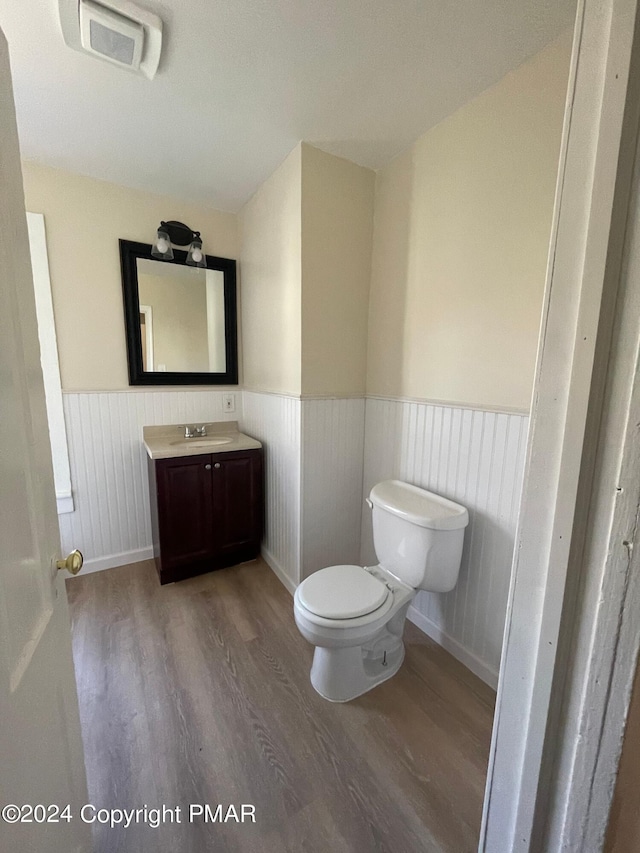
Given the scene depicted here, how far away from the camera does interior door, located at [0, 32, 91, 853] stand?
51cm

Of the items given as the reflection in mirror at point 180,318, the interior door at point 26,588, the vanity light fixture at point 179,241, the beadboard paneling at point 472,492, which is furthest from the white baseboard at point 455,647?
the vanity light fixture at point 179,241

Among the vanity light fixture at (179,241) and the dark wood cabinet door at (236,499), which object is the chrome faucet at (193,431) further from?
the vanity light fixture at (179,241)

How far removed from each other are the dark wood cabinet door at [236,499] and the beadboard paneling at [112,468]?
21.7 inches

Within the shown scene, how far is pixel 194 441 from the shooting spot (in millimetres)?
2367

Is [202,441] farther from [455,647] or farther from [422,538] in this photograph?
[455,647]

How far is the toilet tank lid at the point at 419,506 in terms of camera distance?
4.59 feet

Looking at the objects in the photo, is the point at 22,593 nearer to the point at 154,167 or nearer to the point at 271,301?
the point at 271,301

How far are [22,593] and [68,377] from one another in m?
1.87

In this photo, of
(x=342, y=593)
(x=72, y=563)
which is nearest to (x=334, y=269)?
(x=342, y=593)

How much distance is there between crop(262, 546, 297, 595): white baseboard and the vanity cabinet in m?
0.12

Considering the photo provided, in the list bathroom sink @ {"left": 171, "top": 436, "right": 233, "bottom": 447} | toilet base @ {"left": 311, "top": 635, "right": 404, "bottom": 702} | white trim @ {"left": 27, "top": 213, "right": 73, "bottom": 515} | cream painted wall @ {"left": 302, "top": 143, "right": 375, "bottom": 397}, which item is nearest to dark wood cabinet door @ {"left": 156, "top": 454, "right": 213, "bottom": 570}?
bathroom sink @ {"left": 171, "top": 436, "right": 233, "bottom": 447}

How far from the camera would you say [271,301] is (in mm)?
2068

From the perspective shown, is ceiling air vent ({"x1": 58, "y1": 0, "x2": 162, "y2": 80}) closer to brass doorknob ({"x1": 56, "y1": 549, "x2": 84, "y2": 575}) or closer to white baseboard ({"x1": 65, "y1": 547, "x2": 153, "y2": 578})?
brass doorknob ({"x1": 56, "y1": 549, "x2": 84, "y2": 575})

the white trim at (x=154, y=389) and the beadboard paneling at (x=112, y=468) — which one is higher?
the white trim at (x=154, y=389)
